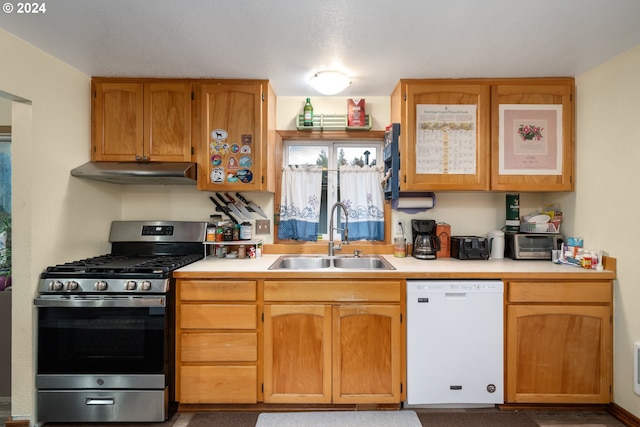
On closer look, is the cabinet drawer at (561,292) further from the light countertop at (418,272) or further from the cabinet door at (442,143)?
the cabinet door at (442,143)

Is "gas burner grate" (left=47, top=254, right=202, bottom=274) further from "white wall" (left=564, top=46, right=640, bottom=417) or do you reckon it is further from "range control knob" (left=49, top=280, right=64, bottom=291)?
"white wall" (left=564, top=46, right=640, bottom=417)

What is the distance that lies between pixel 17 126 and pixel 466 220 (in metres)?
3.24

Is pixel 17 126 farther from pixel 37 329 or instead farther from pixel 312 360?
pixel 312 360

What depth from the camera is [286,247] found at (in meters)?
2.65

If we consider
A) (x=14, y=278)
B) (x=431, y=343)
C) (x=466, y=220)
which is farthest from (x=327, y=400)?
(x=14, y=278)

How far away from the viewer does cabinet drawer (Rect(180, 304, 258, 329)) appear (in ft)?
6.43

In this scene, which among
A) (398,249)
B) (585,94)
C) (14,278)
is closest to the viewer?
(14,278)

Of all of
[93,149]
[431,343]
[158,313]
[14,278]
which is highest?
[93,149]

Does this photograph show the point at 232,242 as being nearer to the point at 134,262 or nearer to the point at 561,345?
the point at 134,262

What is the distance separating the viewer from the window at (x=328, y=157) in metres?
2.76

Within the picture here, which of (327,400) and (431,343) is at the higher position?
(431,343)

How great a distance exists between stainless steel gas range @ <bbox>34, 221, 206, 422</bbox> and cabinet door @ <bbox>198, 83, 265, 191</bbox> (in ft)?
2.74

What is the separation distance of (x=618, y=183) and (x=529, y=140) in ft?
1.96

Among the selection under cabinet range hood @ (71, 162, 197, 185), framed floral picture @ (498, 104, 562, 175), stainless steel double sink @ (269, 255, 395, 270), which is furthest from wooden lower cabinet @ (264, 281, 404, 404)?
framed floral picture @ (498, 104, 562, 175)
